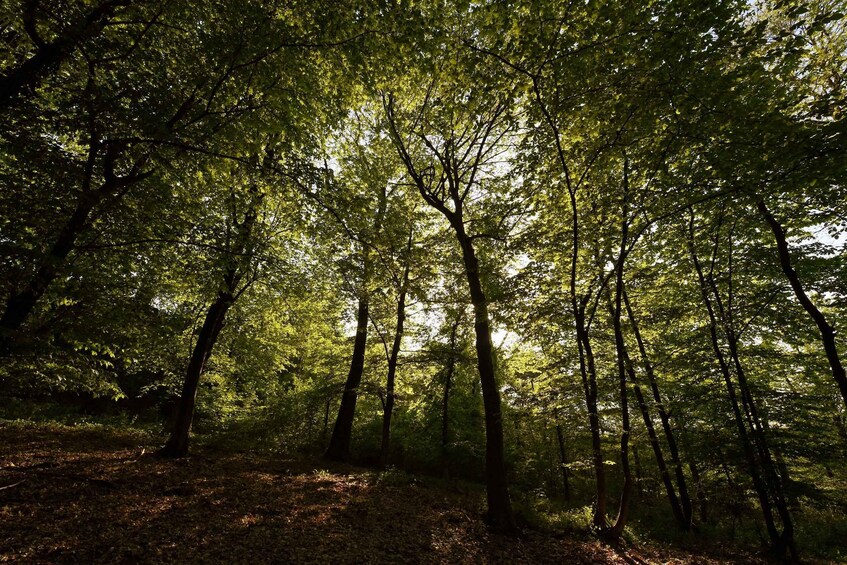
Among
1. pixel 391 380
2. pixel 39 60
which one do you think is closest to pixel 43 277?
pixel 39 60

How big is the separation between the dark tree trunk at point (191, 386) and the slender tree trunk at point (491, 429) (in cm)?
722

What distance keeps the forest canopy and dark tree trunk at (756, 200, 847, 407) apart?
65mm

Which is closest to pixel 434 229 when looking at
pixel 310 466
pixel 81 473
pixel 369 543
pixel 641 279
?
pixel 641 279

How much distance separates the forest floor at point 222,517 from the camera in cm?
505

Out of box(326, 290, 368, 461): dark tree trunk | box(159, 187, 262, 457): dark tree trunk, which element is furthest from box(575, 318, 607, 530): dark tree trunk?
box(159, 187, 262, 457): dark tree trunk

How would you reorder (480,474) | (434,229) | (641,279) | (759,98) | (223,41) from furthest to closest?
(480,474) → (434,229) → (641,279) → (759,98) → (223,41)

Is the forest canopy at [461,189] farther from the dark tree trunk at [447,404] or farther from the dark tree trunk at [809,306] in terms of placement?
the dark tree trunk at [447,404]

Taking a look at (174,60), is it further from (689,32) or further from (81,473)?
(689,32)

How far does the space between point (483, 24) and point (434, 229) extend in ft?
31.5

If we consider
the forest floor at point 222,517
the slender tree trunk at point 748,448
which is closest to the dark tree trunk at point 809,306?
the slender tree trunk at point 748,448

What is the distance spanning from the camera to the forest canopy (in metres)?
5.52

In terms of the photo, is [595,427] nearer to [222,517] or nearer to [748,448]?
[748,448]

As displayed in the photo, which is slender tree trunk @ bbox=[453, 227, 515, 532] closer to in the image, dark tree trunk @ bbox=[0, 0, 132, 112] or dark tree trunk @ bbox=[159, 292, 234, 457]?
dark tree trunk @ bbox=[159, 292, 234, 457]

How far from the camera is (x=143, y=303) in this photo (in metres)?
7.30
